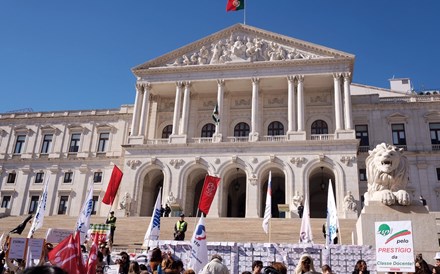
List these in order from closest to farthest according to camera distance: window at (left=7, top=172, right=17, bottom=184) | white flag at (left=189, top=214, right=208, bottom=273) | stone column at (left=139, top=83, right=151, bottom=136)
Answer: white flag at (left=189, top=214, right=208, bottom=273) < stone column at (left=139, top=83, right=151, bottom=136) < window at (left=7, top=172, right=17, bottom=184)

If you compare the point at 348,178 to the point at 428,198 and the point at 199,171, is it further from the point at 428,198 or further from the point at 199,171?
the point at 199,171

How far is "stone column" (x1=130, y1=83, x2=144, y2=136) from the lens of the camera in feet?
141

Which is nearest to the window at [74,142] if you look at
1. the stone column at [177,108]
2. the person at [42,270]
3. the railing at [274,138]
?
the stone column at [177,108]

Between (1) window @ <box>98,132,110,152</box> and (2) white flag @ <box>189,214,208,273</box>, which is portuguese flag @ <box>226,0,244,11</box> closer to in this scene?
(1) window @ <box>98,132,110,152</box>

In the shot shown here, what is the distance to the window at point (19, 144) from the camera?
52062 mm

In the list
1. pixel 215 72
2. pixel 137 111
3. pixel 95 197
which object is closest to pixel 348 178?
pixel 215 72

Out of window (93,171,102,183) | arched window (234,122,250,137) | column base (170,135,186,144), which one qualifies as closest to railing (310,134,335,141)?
arched window (234,122,250,137)

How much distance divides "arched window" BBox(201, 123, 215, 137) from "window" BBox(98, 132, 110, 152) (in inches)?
492

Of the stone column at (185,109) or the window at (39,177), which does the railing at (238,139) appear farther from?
the window at (39,177)

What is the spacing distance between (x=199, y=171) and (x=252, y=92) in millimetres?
10073

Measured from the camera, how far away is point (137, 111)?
44000 mm

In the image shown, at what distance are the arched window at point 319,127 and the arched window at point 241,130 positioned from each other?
6.87 meters

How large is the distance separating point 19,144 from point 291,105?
34.2m

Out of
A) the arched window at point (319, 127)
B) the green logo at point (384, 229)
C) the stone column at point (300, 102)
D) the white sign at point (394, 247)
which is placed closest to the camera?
the white sign at point (394, 247)
